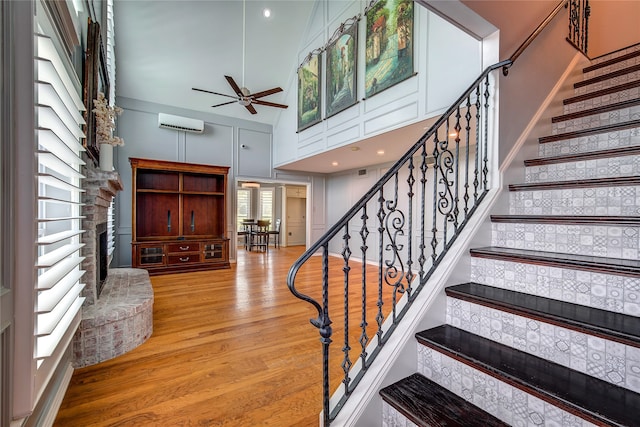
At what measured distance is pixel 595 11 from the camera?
3.27 metres

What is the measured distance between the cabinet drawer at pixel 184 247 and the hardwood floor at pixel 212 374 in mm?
2087

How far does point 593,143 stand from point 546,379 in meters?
1.81

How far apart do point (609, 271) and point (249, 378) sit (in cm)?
205

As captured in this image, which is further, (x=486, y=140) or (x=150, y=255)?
(x=150, y=255)

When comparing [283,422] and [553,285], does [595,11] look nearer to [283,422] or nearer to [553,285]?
[553,285]

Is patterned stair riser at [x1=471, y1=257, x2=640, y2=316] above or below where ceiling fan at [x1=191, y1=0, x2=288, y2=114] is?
below

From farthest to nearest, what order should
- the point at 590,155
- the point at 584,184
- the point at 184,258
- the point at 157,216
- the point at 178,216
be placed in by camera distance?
the point at 178,216, the point at 157,216, the point at 184,258, the point at 590,155, the point at 584,184

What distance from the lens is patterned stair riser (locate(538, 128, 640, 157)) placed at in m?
1.77

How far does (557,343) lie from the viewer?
1.10m

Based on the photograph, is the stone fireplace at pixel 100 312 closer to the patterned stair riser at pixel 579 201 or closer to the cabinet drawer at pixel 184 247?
the cabinet drawer at pixel 184 247

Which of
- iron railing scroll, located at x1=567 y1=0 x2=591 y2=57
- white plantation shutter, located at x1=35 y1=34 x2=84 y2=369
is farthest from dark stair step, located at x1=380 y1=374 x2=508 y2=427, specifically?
iron railing scroll, located at x1=567 y1=0 x2=591 y2=57

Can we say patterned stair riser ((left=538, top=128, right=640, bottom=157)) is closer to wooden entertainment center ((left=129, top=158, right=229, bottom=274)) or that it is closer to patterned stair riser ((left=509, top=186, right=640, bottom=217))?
patterned stair riser ((left=509, top=186, right=640, bottom=217))

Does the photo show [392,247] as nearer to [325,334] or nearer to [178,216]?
[325,334]

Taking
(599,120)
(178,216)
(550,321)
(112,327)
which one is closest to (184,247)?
(178,216)
